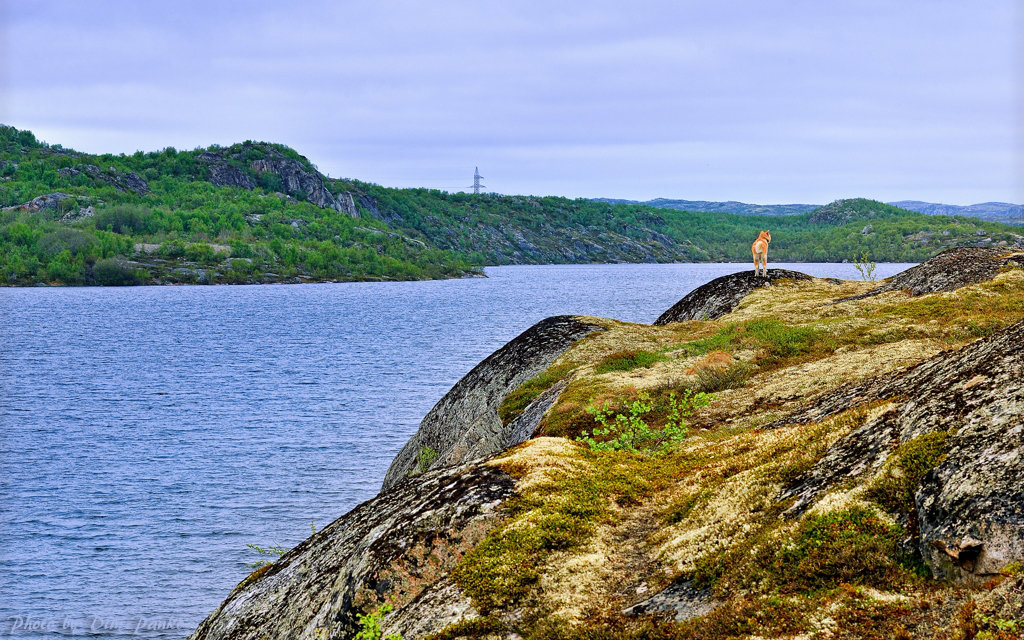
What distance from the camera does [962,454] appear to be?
7.16 m

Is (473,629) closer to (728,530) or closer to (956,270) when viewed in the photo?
(728,530)

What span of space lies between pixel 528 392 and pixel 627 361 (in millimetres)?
3327

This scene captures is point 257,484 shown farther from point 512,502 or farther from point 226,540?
point 512,502

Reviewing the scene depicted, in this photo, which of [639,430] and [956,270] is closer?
[639,430]

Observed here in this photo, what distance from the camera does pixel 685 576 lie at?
7.96 meters

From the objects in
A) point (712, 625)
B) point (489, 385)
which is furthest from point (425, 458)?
point (712, 625)

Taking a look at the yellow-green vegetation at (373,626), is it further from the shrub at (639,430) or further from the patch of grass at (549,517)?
the shrub at (639,430)

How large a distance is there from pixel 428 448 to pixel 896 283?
64.2ft

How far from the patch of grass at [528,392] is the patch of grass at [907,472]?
48.8 feet

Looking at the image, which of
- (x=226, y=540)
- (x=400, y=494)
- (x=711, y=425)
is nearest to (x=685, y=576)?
(x=400, y=494)

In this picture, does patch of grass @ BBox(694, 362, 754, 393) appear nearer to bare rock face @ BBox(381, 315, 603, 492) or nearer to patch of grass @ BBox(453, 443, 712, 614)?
patch of grass @ BBox(453, 443, 712, 614)

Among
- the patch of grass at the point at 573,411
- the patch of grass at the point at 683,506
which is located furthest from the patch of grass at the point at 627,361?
the patch of grass at the point at 683,506

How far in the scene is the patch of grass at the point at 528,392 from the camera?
74.6ft

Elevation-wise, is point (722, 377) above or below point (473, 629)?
above
